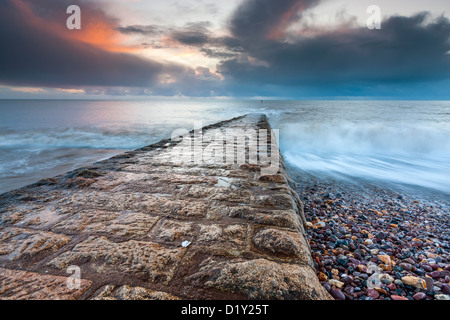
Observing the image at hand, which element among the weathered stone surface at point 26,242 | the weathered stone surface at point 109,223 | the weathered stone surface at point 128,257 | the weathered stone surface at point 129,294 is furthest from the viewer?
the weathered stone surface at point 109,223

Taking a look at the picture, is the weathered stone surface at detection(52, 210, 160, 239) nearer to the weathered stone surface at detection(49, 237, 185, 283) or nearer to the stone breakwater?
the stone breakwater

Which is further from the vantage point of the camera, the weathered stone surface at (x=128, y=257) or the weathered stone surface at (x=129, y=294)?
the weathered stone surface at (x=128, y=257)

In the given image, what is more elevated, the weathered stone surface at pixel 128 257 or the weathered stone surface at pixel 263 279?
the weathered stone surface at pixel 128 257

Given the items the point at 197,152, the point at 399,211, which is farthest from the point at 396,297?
the point at 197,152

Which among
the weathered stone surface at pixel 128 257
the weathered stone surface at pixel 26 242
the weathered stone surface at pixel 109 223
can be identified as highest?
the weathered stone surface at pixel 109 223

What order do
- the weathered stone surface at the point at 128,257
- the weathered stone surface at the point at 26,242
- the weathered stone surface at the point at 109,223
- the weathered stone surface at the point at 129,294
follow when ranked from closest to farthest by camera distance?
the weathered stone surface at the point at 129,294, the weathered stone surface at the point at 128,257, the weathered stone surface at the point at 26,242, the weathered stone surface at the point at 109,223

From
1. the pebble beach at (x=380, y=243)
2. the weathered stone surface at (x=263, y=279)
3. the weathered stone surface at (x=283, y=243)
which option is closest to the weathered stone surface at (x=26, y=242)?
the weathered stone surface at (x=263, y=279)

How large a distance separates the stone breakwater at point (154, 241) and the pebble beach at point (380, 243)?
730 mm

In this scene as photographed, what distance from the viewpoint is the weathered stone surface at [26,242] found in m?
1.54

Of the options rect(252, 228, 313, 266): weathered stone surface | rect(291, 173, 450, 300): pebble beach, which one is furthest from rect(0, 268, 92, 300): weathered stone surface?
rect(291, 173, 450, 300): pebble beach

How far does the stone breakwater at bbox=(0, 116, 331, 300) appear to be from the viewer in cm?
127

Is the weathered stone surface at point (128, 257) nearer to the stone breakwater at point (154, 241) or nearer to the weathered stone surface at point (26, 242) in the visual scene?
the stone breakwater at point (154, 241)
